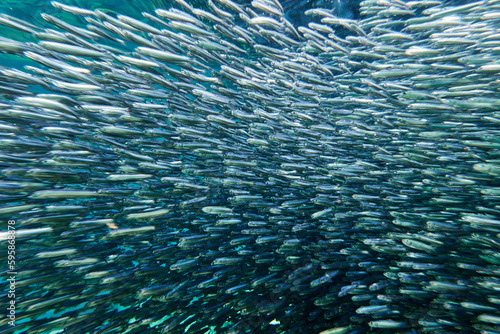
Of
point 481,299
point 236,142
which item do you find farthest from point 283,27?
point 481,299

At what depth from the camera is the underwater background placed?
11.4 feet

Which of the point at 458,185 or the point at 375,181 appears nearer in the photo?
the point at 458,185

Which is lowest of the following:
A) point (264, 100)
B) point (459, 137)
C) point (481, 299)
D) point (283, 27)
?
point (481, 299)

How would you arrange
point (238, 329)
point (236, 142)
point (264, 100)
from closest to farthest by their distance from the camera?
1. point (238, 329)
2. point (264, 100)
3. point (236, 142)

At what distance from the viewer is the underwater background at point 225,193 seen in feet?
11.4

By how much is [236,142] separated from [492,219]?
13.9 ft

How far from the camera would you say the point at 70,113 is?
3.65 metres

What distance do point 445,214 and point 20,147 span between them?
6112 millimetres

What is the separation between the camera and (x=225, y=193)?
5.53 m

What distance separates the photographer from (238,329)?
14.3ft

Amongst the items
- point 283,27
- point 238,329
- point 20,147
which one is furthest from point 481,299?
point 20,147

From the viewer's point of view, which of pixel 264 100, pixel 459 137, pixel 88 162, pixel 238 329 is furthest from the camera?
pixel 264 100

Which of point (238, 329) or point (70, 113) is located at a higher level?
point (70, 113)

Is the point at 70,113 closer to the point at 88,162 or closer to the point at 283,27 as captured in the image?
the point at 88,162
